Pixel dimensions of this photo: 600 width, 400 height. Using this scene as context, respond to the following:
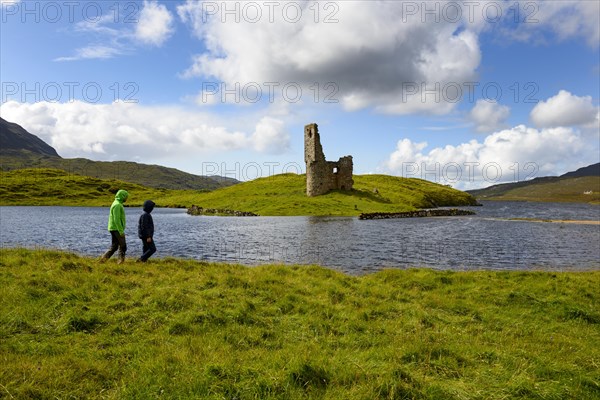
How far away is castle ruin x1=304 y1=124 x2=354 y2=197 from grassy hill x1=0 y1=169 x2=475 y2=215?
2951mm

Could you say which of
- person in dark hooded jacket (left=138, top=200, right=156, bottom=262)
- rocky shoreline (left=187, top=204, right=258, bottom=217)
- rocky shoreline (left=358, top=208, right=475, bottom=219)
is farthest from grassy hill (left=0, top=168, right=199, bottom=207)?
person in dark hooded jacket (left=138, top=200, right=156, bottom=262)

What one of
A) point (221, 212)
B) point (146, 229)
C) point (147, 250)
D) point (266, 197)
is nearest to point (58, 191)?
point (266, 197)

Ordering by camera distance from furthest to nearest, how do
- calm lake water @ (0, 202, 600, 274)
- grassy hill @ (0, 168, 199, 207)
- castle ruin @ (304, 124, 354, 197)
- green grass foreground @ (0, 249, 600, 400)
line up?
grassy hill @ (0, 168, 199, 207), castle ruin @ (304, 124, 354, 197), calm lake water @ (0, 202, 600, 274), green grass foreground @ (0, 249, 600, 400)

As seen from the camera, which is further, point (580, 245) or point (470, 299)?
point (580, 245)

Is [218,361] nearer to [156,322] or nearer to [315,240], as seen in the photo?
[156,322]

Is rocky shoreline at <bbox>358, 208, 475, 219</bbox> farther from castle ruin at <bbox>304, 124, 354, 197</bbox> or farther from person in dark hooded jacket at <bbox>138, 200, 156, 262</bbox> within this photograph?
person in dark hooded jacket at <bbox>138, 200, 156, 262</bbox>

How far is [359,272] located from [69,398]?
19.2 m

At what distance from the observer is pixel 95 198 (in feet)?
515

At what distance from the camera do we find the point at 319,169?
291 feet

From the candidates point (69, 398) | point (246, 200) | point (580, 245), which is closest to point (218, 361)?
point (69, 398)

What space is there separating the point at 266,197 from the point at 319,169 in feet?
49.3

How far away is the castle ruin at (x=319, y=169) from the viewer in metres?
87.8

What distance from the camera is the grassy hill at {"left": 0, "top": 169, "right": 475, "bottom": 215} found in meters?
82.2

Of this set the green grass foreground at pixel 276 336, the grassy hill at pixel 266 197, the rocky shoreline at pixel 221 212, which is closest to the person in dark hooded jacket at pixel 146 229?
the green grass foreground at pixel 276 336
